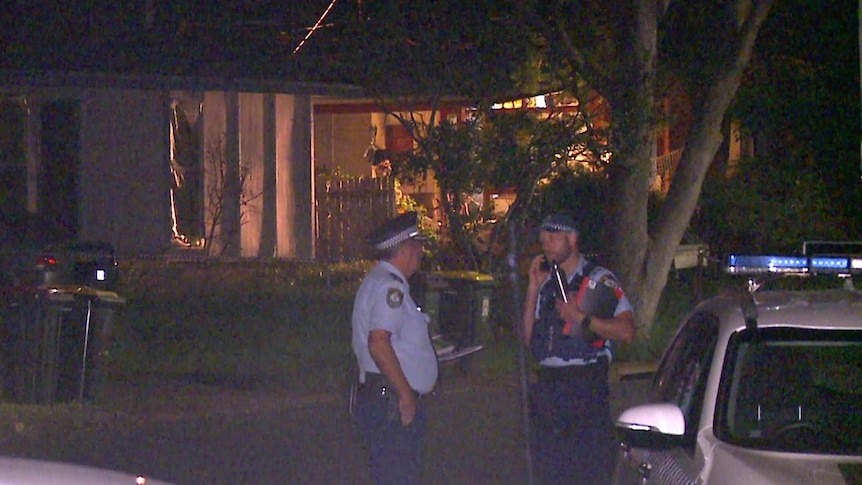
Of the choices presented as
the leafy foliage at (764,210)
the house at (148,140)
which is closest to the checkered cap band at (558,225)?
the house at (148,140)

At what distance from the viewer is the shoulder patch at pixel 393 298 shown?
18.6ft

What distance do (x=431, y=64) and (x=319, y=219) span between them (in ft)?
26.6

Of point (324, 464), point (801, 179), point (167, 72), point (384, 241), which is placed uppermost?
point (167, 72)

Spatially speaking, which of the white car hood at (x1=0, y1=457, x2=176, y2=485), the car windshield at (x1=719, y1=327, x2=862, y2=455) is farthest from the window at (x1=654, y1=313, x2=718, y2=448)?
the white car hood at (x1=0, y1=457, x2=176, y2=485)

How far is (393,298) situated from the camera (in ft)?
18.6

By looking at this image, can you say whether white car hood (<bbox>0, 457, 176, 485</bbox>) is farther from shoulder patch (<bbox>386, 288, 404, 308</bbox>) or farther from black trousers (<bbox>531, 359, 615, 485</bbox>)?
black trousers (<bbox>531, 359, 615, 485</bbox>)

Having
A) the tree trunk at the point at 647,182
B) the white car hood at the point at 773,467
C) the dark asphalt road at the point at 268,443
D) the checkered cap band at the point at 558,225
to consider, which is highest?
the tree trunk at the point at 647,182

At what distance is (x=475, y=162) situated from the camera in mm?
12453

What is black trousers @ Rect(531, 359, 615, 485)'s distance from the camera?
615 centimetres

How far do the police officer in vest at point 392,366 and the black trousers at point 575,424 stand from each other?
664 millimetres

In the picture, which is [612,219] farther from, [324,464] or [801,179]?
[801,179]

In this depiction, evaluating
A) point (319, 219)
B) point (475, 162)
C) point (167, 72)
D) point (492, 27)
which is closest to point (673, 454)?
point (475, 162)

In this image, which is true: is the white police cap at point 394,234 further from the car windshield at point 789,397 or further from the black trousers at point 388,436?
the car windshield at point 789,397

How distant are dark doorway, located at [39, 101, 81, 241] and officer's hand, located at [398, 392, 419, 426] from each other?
42.1ft
